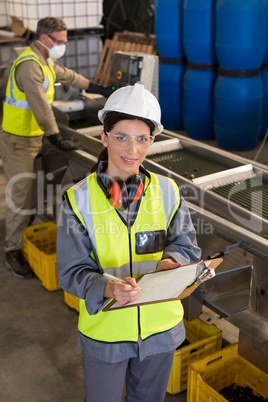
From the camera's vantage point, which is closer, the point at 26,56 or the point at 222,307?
the point at 222,307

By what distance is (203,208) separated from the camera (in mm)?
2701

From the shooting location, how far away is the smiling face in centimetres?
156

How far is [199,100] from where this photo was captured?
632 cm

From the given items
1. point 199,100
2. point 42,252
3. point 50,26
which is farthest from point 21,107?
point 199,100

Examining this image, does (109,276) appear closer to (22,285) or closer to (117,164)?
(117,164)

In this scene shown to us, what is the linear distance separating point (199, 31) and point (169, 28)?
58cm

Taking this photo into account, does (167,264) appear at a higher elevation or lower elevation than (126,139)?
lower

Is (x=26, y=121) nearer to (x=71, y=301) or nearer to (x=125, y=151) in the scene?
(x=71, y=301)

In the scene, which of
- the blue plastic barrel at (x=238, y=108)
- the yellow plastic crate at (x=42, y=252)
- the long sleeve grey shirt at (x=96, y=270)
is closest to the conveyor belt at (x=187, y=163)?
the yellow plastic crate at (x=42, y=252)

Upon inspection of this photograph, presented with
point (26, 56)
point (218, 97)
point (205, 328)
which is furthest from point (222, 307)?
point (218, 97)

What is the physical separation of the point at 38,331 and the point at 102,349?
1.65 metres

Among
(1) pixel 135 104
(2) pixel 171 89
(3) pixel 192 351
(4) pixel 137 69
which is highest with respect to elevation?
(1) pixel 135 104

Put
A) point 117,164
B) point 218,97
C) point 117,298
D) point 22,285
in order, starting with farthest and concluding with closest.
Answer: point 218,97 → point 22,285 → point 117,164 → point 117,298

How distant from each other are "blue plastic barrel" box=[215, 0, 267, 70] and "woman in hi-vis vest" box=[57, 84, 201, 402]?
4.39 metres
